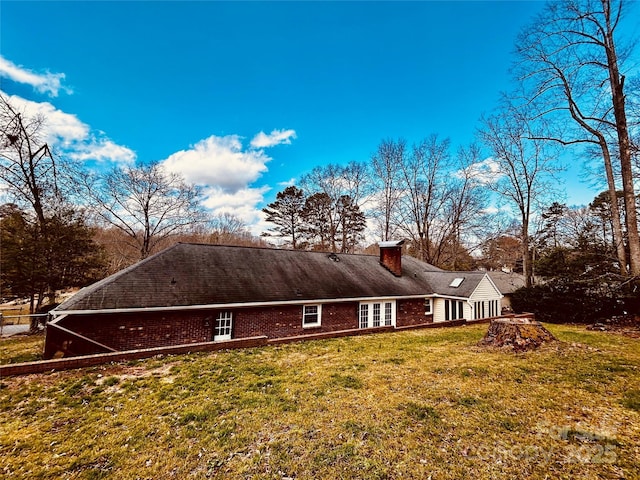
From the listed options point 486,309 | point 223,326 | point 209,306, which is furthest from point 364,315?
point 486,309

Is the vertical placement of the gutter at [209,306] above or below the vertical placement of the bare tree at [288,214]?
below

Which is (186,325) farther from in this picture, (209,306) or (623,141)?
(623,141)

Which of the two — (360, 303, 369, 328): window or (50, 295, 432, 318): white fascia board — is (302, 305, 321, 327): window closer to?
(50, 295, 432, 318): white fascia board

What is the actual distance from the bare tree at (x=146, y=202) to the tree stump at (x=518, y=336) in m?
20.4

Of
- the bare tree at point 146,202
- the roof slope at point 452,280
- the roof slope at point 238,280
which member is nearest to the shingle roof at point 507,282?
the roof slope at point 452,280

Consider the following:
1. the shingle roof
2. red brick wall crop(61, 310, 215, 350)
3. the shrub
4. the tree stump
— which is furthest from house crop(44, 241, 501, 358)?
the shingle roof

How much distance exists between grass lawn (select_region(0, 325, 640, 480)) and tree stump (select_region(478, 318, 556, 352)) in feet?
1.70

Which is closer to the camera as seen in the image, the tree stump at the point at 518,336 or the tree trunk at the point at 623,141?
the tree stump at the point at 518,336

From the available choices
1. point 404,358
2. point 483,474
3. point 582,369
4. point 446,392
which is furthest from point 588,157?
point 483,474

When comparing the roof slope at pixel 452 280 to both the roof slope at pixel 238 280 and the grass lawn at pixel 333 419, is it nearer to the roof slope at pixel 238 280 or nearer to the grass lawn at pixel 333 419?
the roof slope at pixel 238 280

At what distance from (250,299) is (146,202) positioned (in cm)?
1388

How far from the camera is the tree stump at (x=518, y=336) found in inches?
303

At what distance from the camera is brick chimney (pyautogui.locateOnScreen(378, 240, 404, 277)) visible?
57.3 feet

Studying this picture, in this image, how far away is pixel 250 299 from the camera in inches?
438
